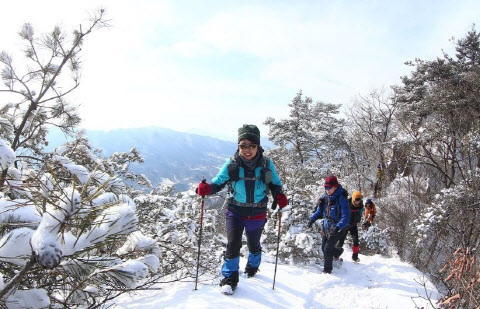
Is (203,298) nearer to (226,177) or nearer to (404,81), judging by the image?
(226,177)

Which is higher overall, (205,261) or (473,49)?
(473,49)

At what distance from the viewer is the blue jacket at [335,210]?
18.6ft

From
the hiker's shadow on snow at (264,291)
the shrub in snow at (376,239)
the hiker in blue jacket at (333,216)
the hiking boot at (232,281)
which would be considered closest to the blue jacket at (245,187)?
the hiking boot at (232,281)

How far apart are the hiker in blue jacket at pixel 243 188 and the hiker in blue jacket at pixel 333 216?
212 cm

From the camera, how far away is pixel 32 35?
5340 mm

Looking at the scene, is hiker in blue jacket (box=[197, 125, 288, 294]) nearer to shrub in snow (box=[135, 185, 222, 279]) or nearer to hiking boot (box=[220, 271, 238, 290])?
hiking boot (box=[220, 271, 238, 290])

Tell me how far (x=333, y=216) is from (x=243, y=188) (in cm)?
266

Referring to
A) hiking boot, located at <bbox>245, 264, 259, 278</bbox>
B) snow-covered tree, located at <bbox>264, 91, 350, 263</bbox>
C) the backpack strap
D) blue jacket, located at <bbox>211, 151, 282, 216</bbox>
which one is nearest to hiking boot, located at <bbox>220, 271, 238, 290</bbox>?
hiking boot, located at <bbox>245, 264, 259, 278</bbox>

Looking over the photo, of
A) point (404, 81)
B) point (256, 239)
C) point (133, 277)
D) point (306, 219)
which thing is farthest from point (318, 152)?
point (133, 277)

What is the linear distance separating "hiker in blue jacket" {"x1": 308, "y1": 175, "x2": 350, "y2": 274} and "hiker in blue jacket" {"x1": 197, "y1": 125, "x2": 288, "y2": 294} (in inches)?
83.3

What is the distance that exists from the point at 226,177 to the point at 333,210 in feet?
9.21

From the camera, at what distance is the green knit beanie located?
4117 mm

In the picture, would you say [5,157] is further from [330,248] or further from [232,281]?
[330,248]

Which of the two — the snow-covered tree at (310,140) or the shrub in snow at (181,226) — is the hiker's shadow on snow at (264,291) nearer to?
the shrub in snow at (181,226)
